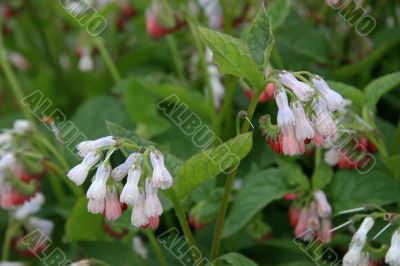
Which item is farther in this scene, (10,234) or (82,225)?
(10,234)

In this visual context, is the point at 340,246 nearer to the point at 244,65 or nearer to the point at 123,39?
the point at 244,65

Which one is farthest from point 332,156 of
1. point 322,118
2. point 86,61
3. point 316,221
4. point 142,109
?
point 86,61

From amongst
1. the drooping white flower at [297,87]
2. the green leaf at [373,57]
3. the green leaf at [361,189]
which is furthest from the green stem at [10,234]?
the drooping white flower at [297,87]

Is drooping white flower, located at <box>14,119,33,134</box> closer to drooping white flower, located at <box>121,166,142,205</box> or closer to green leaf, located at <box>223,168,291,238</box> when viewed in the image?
green leaf, located at <box>223,168,291,238</box>

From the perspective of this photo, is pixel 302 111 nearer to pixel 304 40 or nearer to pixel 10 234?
pixel 304 40

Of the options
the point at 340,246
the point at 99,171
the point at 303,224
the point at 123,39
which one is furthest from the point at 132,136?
the point at 123,39

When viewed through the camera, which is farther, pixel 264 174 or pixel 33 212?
pixel 33 212
